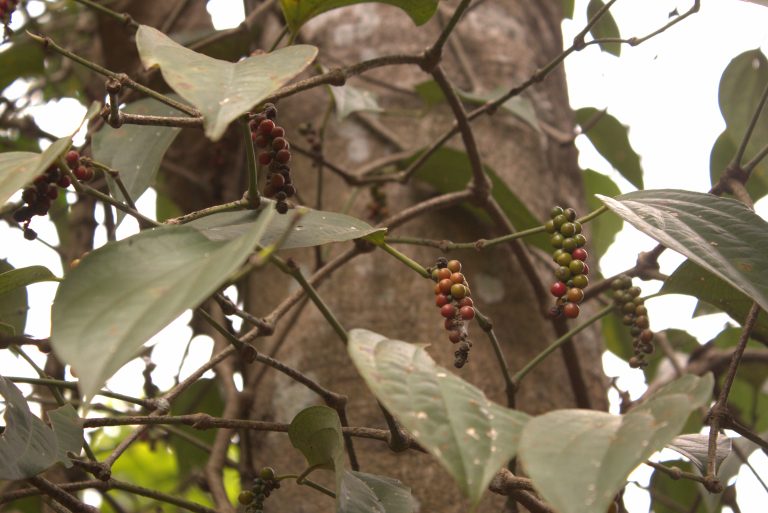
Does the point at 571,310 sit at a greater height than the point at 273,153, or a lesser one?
lesser

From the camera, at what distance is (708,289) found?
0.73 m

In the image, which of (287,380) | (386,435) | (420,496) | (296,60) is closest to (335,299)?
(287,380)

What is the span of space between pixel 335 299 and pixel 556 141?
491 mm

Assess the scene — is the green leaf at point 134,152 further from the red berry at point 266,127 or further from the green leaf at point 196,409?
the green leaf at point 196,409

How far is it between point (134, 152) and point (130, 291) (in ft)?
1.49

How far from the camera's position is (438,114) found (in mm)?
1216

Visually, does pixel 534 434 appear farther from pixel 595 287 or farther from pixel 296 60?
pixel 595 287

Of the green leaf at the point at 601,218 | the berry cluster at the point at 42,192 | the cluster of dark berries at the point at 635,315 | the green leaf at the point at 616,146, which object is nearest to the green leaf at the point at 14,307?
the berry cluster at the point at 42,192

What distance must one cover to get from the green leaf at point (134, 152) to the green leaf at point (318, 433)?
29 centimetres

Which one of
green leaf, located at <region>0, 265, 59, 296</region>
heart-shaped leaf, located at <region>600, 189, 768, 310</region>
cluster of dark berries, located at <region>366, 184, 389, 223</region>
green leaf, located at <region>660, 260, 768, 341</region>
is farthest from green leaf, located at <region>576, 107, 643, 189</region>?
green leaf, located at <region>0, 265, 59, 296</region>

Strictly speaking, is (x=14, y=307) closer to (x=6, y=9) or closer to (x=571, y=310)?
(x=6, y=9)

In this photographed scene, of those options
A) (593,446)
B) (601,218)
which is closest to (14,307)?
(593,446)

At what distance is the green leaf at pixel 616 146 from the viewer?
4.12ft

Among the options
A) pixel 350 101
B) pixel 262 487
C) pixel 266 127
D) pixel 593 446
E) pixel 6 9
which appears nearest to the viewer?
pixel 593 446
